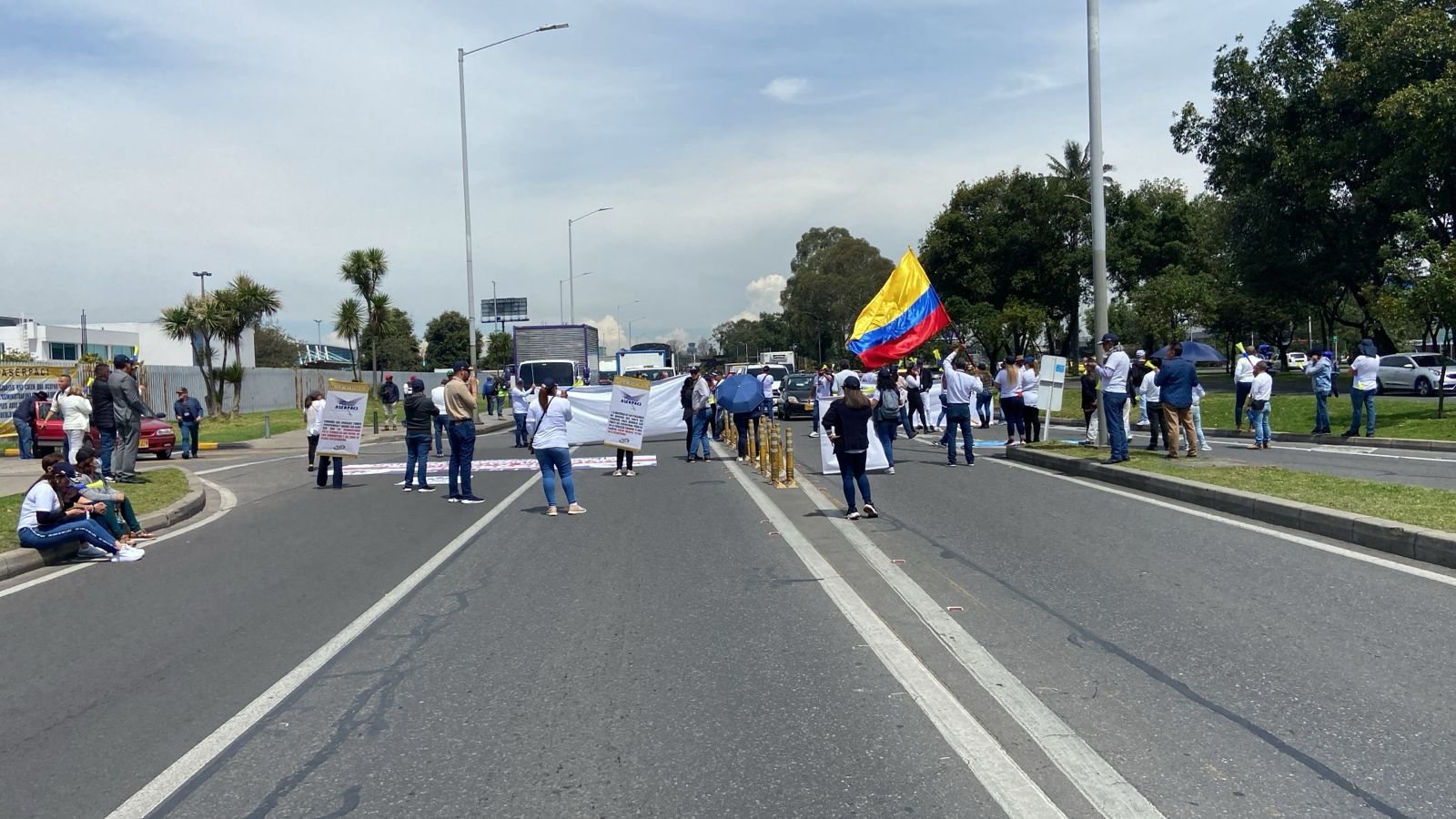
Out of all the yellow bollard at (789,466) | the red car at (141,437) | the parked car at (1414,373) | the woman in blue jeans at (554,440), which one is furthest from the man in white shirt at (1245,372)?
the red car at (141,437)

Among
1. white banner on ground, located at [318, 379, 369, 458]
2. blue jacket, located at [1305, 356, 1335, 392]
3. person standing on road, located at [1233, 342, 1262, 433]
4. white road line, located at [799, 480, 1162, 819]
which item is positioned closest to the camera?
white road line, located at [799, 480, 1162, 819]

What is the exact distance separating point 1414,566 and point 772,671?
5.65 meters

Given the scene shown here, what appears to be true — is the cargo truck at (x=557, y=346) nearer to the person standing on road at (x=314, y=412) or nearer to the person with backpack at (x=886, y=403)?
the person standing on road at (x=314, y=412)

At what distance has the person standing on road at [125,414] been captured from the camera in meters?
16.2

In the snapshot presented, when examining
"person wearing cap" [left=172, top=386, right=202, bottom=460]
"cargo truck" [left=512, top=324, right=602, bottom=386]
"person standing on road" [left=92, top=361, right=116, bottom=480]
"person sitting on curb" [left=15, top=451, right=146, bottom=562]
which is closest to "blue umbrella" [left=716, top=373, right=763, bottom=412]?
"person standing on road" [left=92, top=361, right=116, bottom=480]

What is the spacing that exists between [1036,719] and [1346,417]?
22.8m

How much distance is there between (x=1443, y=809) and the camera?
401 centimetres

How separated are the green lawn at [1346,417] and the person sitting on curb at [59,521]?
68.7 feet

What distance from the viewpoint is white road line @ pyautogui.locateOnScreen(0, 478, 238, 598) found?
9539 millimetres

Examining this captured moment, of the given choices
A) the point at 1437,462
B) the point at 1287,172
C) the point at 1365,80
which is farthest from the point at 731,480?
the point at 1287,172

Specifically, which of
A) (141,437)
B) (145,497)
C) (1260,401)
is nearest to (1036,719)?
(145,497)

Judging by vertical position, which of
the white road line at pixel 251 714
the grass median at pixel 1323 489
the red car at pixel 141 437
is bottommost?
the white road line at pixel 251 714

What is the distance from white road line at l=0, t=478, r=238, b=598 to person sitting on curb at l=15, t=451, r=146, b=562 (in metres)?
0.19

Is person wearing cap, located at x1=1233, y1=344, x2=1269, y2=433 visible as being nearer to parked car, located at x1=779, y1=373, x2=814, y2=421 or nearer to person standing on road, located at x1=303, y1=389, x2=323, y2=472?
parked car, located at x1=779, y1=373, x2=814, y2=421
